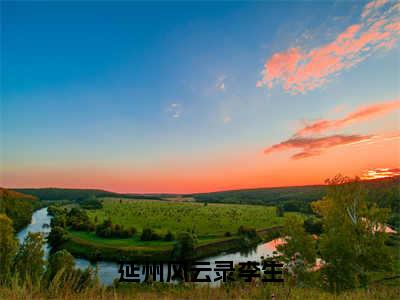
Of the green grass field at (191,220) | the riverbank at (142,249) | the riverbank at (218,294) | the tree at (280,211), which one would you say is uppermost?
the riverbank at (218,294)

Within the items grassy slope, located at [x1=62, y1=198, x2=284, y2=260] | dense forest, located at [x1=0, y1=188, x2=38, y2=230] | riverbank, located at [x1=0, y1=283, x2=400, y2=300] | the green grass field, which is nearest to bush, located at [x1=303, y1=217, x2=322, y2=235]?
grassy slope, located at [x1=62, y1=198, x2=284, y2=260]

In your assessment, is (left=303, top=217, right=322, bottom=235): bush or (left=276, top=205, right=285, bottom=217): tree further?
(left=276, top=205, right=285, bottom=217): tree

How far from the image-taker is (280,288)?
5.81 m

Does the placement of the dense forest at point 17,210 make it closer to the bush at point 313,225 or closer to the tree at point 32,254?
the tree at point 32,254

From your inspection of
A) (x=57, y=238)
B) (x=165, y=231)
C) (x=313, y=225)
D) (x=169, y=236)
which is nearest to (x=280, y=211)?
(x=313, y=225)

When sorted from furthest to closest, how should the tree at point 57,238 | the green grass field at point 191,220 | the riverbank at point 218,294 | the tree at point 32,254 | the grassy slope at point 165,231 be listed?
the green grass field at point 191,220 → the tree at point 57,238 → the grassy slope at point 165,231 → the tree at point 32,254 → the riverbank at point 218,294

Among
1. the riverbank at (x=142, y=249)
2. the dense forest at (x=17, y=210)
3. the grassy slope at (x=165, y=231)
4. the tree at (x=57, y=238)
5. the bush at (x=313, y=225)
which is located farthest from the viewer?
the dense forest at (x=17, y=210)

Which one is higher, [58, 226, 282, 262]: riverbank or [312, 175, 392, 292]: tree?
[312, 175, 392, 292]: tree

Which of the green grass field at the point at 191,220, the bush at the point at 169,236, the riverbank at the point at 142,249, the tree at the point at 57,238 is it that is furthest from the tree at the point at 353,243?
the tree at the point at 57,238

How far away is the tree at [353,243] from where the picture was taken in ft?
108

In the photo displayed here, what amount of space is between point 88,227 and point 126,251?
3607 centimetres

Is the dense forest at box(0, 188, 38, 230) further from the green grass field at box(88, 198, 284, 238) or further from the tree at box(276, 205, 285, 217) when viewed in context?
the tree at box(276, 205, 285, 217)

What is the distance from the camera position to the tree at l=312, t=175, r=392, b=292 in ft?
108

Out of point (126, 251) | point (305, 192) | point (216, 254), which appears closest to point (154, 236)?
point (126, 251)
